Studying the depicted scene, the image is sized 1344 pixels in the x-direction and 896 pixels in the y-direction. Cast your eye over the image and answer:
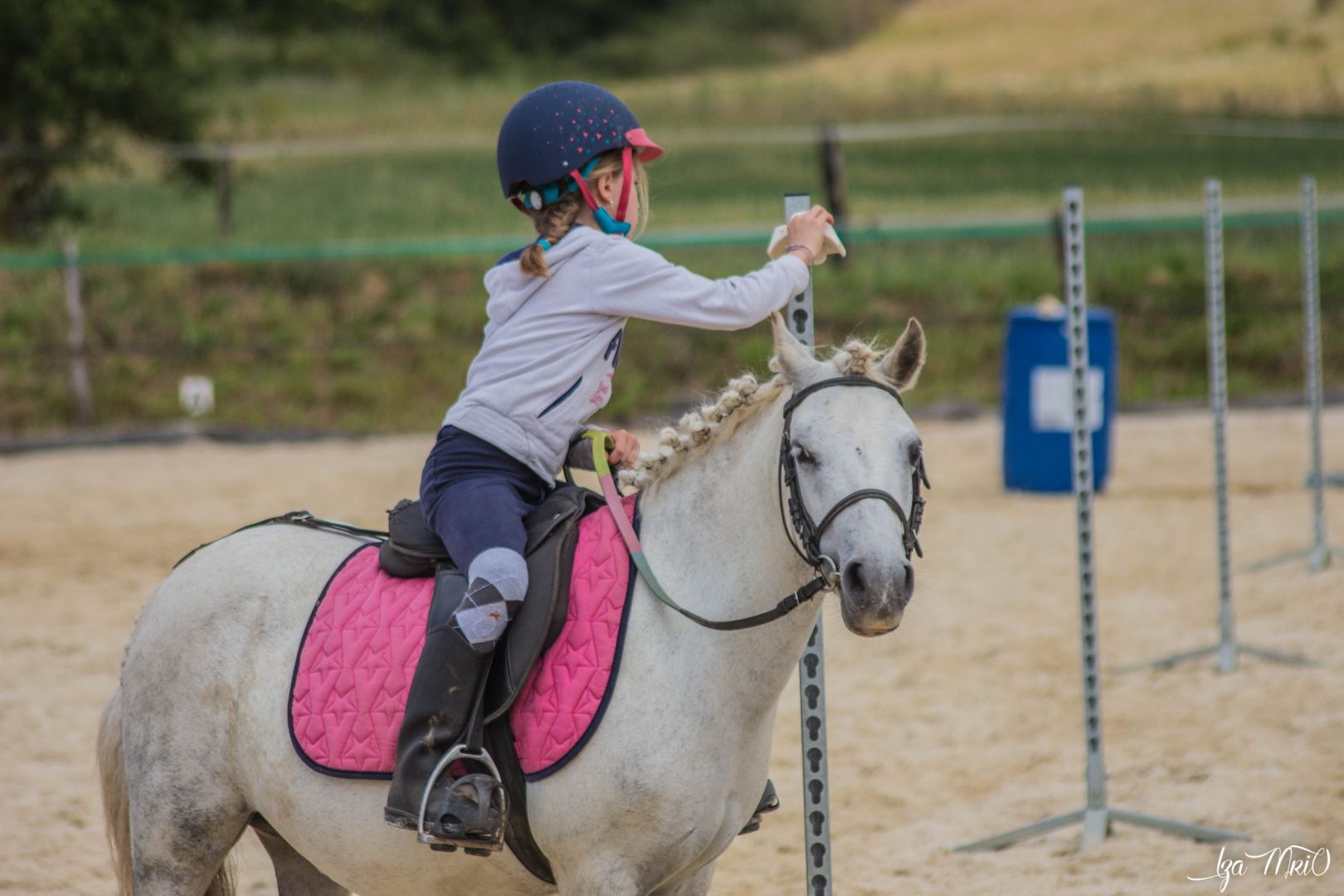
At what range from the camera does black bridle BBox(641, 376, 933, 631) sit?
2.26 meters

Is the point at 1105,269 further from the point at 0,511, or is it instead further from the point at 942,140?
the point at 0,511

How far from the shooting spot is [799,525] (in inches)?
93.0

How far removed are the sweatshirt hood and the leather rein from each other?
380 millimetres

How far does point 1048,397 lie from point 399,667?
729 cm

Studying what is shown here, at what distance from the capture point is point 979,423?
39.4 feet

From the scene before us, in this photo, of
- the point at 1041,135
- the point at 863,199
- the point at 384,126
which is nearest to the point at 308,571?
the point at 863,199

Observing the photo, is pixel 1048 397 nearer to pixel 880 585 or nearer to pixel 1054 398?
pixel 1054 398

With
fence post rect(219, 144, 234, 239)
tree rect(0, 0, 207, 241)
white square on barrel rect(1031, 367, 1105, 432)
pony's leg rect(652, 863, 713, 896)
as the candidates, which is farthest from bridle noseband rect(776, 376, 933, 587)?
tree rect(0, 0, 207, 241)

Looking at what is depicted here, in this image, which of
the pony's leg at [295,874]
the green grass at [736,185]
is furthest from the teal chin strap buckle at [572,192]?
the green grass at [736,185]

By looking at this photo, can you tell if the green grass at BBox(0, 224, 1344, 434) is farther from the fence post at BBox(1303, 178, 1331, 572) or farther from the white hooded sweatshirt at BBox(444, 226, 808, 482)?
the white hooded sweatshirt at BBox(444, 226, 808, 482)

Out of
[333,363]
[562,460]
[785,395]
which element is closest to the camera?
[785,395]

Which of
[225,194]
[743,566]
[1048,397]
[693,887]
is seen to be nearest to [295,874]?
[693,887]

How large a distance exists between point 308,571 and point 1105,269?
12738 millimetres

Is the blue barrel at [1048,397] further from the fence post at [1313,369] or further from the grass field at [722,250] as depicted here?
the grass field at [722,250]
